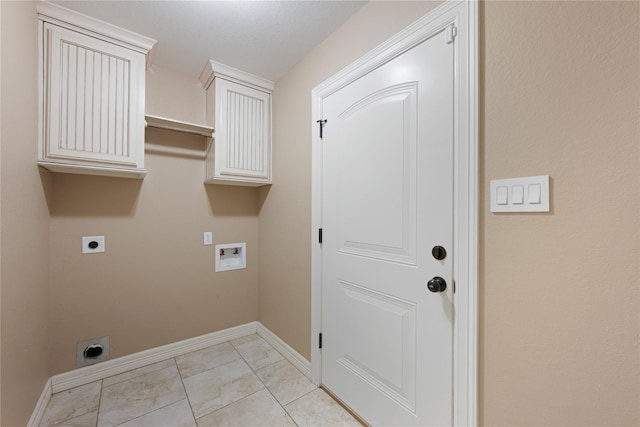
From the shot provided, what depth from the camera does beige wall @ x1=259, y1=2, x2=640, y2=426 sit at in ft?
2.41

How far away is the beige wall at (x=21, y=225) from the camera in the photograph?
43.3 inches

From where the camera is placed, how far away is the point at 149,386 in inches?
71.2

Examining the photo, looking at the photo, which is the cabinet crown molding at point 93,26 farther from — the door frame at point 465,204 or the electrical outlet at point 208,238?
the door frame at point 465,204

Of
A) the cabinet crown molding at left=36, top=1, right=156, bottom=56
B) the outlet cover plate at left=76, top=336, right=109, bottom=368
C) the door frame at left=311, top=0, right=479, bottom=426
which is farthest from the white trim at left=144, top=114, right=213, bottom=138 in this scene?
the door frame at left=311, top=0, right=479, bottom=426

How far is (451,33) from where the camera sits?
1.09 meters

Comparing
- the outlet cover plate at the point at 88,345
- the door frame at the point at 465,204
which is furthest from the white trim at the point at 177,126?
the door frame at the point at 465,204
